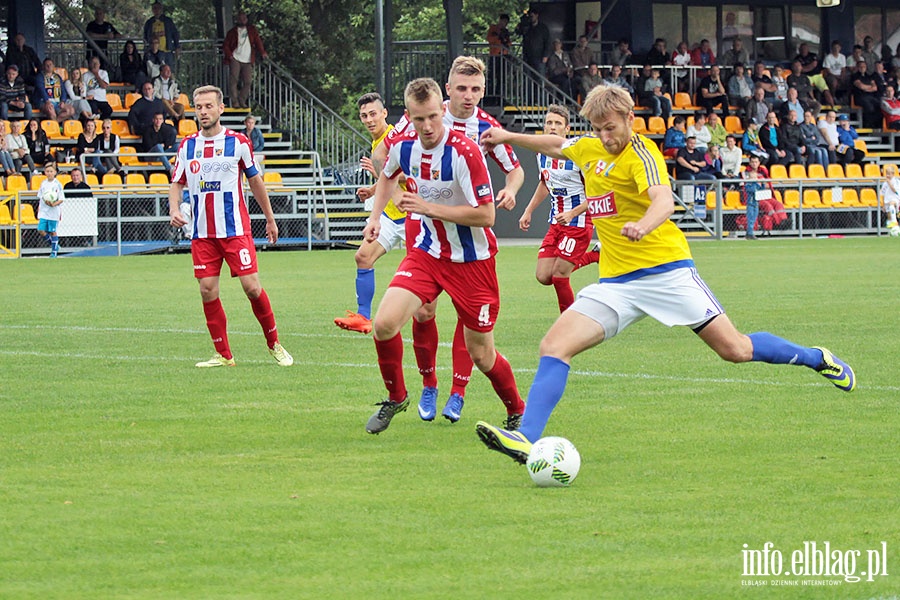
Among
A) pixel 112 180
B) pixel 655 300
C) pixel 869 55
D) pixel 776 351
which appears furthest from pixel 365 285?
pixel 869 55

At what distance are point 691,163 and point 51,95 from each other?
1404 cm

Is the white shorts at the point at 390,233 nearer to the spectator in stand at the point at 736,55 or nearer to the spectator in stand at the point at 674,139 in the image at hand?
the spectator in stand at the point at 674,139

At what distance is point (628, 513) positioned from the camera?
5594 mm

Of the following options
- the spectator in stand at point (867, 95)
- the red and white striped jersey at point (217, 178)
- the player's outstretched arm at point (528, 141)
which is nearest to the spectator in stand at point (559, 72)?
the spectator in stand at point (867, 95)

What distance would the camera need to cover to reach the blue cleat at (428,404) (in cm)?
824

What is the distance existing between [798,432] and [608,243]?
1524 millimetres

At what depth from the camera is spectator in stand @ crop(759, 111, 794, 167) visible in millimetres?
34500

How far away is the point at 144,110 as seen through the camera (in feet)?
98.6

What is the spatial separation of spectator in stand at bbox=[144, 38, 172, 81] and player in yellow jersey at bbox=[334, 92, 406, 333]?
2072cm

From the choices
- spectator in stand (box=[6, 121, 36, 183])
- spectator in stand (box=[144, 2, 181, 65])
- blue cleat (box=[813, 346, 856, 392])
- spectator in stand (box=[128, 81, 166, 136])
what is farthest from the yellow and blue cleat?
spectator in stand (box=[144, 2, 181, 65])

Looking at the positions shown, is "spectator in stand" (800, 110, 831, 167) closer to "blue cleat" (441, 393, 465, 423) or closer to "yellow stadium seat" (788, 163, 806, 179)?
"yellow stadium seat" (788, 163, 806, 179)

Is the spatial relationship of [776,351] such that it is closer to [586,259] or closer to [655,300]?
[655,300]

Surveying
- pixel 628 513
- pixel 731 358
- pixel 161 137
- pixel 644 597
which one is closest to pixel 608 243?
pixel 731 358

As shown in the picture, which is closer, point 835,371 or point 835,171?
point 835,371
